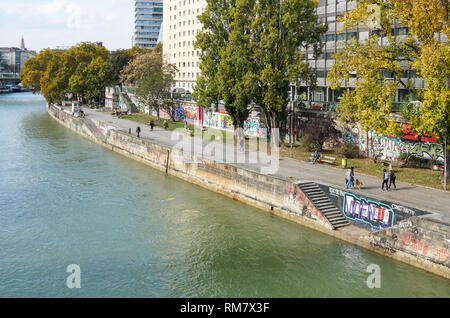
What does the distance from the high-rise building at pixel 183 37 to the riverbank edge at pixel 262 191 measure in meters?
40.6

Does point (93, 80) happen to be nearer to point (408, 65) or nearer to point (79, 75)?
point (79, 75)

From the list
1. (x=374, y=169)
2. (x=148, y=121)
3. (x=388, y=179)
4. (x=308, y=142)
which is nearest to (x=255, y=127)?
(x=308, y=142)

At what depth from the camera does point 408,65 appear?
30078 millimetres

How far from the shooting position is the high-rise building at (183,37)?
303 feet

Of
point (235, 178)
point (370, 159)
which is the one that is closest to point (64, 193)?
point (235, 178)

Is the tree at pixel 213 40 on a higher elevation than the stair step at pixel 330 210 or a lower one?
higher

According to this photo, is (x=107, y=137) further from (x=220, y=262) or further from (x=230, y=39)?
(x=220, y=262)

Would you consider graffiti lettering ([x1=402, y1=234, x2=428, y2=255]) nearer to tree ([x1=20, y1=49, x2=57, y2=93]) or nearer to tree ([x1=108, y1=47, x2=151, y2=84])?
tree ([x1=108, y1=47, x2=151, y2=84])

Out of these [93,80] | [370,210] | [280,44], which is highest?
[93,80]

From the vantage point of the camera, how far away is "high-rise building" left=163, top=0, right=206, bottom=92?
92.4 meters

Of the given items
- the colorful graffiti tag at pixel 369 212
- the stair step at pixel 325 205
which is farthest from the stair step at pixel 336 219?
the stair step at pixel 325 205

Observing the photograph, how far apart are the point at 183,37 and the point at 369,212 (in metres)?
77.8

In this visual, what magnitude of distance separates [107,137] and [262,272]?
43416mm

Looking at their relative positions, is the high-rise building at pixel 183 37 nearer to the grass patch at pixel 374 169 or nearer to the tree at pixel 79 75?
the tree at pixel 79 75
